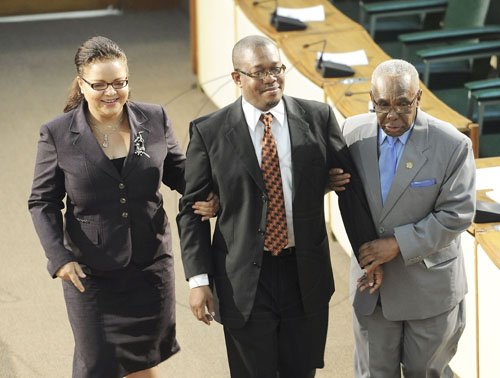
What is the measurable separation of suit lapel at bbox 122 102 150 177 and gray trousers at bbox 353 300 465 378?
95 cm

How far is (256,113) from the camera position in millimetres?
3621

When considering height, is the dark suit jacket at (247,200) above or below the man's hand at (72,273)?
above

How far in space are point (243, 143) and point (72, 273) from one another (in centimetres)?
75

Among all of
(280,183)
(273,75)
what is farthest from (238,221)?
(273,75)

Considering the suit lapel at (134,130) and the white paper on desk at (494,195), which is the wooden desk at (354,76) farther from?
the suit lapel at (134,130)

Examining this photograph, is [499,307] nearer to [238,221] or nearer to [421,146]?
[421,146]

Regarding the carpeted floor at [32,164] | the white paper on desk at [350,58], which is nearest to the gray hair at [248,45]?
the carpeted floor at [32,164]

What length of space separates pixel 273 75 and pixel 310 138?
10.2 inches

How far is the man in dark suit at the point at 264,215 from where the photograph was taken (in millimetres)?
3602

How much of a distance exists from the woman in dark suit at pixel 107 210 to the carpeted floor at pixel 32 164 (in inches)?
35.3

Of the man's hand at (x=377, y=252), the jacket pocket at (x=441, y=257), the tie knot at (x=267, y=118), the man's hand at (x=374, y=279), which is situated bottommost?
the man's hand at (x=374, y=279)

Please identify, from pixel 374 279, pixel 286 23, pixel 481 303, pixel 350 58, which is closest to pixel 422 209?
pixel 374 279

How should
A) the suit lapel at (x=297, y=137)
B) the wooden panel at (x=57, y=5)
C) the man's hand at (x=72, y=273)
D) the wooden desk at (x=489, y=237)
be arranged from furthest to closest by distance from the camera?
1. the wooden panel at (x=57, y=5)
2. the wooden desk at (x=489, y=237)
3. the man's hand at (x=72, y=273)
4. the suit lapel at (x=297, y=137)

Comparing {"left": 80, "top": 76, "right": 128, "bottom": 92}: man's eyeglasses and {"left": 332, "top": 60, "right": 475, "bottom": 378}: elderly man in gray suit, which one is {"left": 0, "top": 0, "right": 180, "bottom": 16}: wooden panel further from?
{"left": 332, "top": 60, "right": 475, "bottom": 378}: elderly man in gray suit
